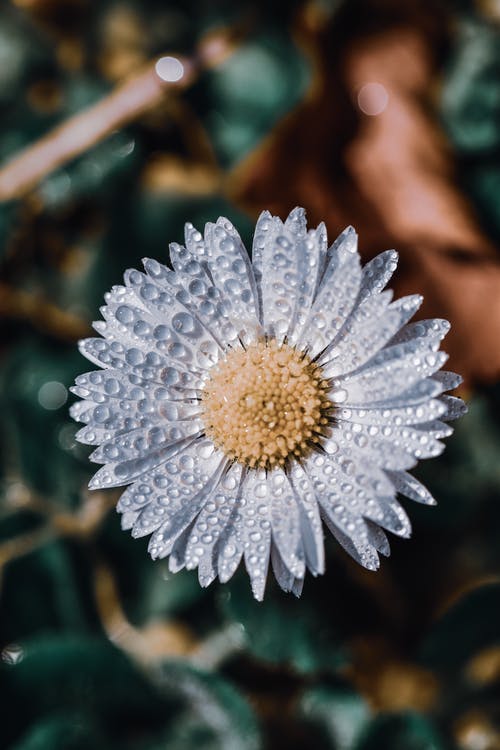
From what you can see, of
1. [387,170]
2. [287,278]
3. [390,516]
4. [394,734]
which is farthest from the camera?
[387,170]

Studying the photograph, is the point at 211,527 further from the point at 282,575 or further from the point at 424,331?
the point at 424,331

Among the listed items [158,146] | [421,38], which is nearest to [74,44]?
[158,146]

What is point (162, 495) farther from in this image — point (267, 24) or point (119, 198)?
point (267, 24)

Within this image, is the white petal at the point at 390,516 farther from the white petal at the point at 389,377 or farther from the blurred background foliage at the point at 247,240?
the blurred background foliage at the point at 247,240

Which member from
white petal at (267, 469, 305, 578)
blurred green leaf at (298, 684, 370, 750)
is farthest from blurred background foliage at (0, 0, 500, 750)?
white petal at (267, 469, 305, 578)

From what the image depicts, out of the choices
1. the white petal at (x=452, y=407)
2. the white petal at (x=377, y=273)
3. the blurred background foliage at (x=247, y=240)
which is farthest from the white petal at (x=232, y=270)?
the blurred background foliage at (x=247, y=240)

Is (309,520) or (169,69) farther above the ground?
(169,69)

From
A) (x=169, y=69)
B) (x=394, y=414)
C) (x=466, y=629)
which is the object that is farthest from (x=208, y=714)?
(x=169, y=69)

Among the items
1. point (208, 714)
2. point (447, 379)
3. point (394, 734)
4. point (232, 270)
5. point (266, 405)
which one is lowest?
point (394, 734)

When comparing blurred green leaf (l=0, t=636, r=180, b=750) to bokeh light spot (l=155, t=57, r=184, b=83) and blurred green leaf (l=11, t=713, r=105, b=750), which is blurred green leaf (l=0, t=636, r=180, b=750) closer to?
blurred green leaf (l=11, t=713, r=105, b=750)
